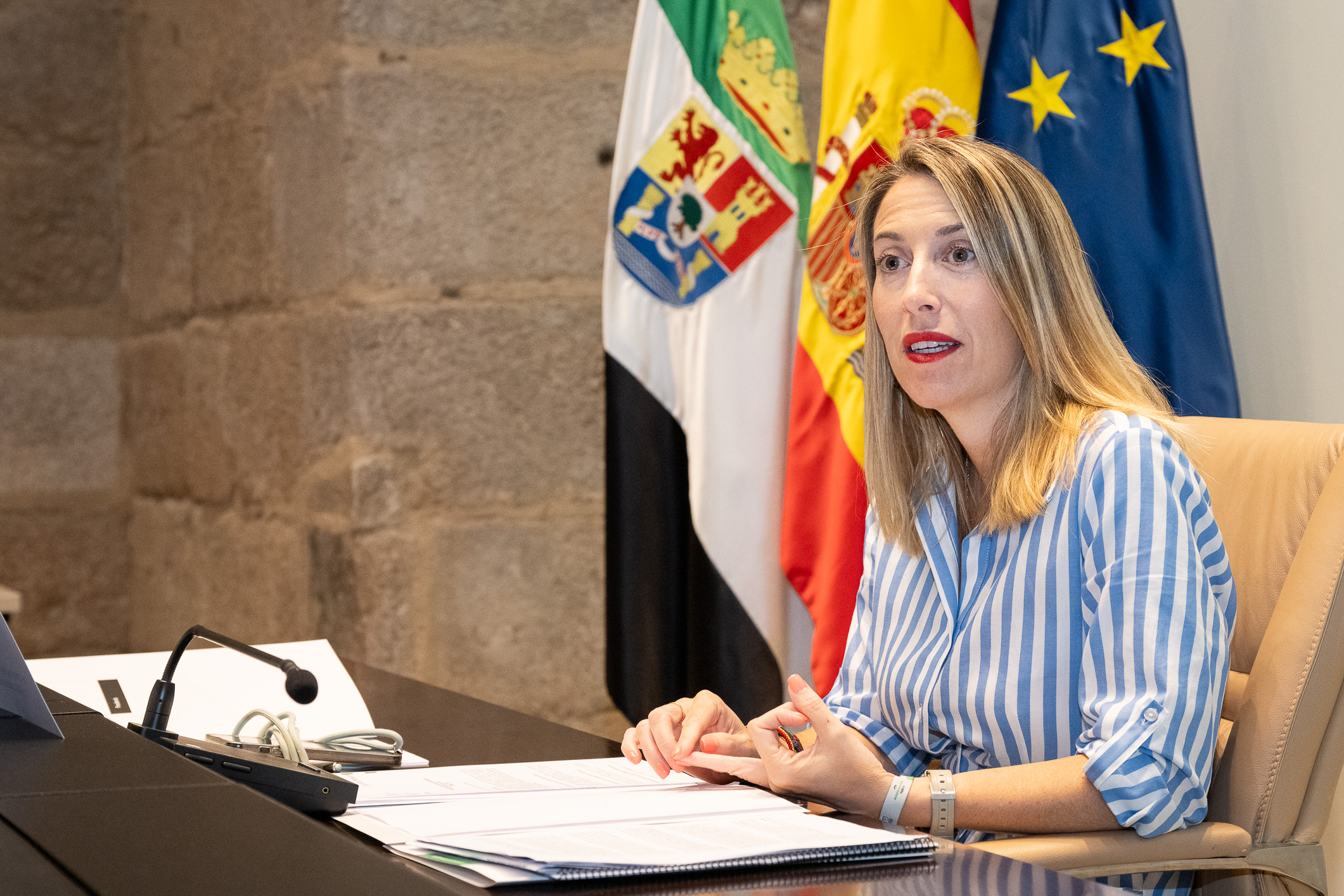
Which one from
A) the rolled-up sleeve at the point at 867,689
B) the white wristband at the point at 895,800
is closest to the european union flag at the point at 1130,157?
the rolled-up sleeve at the point at 867,689

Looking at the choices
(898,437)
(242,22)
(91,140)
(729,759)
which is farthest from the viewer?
(91,140)

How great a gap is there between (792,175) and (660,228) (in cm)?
25

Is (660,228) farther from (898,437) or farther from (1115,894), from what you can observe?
(1115,894)

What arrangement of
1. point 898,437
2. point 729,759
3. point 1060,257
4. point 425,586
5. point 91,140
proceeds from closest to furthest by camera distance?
point 729,759
point 1060,257
point 898,437
point 425,586
point 91,140

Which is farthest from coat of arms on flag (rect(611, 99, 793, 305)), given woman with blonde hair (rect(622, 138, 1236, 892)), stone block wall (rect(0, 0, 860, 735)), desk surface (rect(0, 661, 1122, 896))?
desk surface (rect(0, 661, 1122, 896))

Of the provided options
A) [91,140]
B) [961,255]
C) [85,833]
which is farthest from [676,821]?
[91,140]

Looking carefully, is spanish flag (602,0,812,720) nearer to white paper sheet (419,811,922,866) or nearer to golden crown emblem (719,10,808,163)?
golden crown emblem (719,10,808,163)

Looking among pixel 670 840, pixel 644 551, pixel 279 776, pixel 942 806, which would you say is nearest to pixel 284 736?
pixel 279 776

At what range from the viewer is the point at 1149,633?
124 cm

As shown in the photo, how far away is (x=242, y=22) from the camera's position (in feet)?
10.2

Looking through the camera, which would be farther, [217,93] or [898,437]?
[217,93]

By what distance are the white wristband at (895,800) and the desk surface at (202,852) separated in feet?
0.93

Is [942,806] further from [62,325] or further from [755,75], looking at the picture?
[62,325]

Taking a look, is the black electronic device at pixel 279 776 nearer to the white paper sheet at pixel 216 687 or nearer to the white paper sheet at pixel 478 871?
the white paper sheet at pixel 478 871
